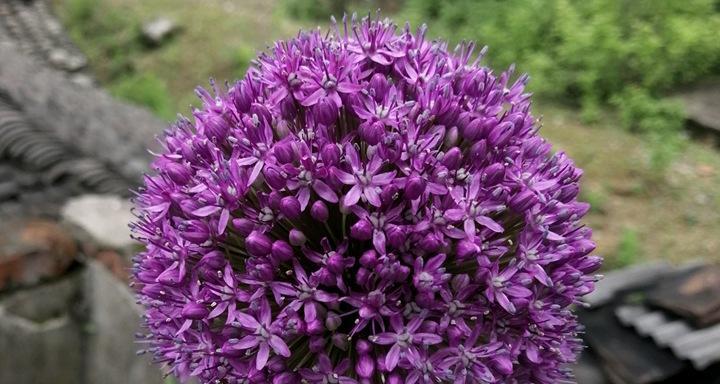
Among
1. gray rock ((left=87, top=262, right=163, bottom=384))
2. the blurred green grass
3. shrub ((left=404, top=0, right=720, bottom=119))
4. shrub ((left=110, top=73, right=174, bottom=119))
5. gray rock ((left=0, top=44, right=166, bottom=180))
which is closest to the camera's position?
gray rock ((left=87, top=262, right=163, bottom=384))

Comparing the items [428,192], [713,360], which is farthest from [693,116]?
[428,192]

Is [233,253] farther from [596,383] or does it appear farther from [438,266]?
[596,383]

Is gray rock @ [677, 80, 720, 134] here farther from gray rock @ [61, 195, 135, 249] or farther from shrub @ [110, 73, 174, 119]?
shrub @ [110, 73, 174, 119]

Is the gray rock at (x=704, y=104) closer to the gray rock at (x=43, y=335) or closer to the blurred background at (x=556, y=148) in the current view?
the blurred background at (x=556, y=148)

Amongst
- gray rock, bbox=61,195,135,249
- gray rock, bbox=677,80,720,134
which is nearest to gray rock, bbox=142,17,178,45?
gray rock, bbox=61,195,135,249

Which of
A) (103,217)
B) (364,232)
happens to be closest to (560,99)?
(103,217)
